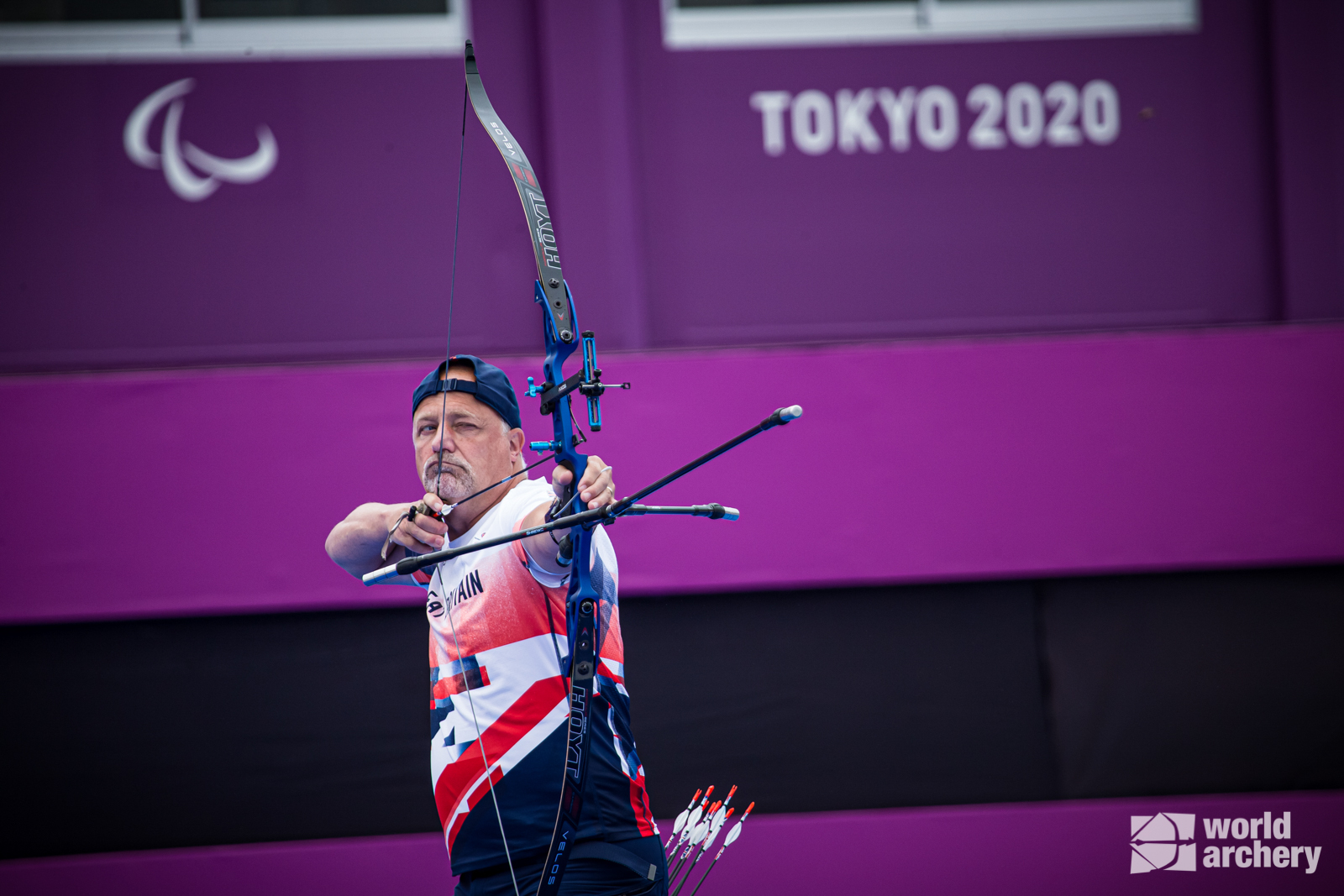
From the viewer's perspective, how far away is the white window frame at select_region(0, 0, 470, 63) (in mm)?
3436

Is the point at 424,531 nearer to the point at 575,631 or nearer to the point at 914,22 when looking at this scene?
the point at 575,631

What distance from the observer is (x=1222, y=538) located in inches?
128

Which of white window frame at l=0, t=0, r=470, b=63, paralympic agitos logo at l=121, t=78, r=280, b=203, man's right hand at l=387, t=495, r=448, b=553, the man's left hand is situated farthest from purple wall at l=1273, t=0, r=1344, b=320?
paralympic agitos logo at l=121, t=78, r=280, b=203

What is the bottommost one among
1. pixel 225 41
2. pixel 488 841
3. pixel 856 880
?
pixel 856 880

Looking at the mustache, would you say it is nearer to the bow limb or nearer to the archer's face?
the archer's face

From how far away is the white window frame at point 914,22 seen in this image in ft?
11.7

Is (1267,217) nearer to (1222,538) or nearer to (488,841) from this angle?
(1222,538)

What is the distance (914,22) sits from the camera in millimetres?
3604

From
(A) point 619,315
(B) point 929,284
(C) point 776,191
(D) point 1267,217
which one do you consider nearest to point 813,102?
(C) point 776,191

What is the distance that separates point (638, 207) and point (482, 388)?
67.7 inches

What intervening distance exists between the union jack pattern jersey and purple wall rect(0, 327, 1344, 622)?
1.31 m

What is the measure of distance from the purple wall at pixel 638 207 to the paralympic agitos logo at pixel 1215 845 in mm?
1683

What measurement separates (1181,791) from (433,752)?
2545 mm

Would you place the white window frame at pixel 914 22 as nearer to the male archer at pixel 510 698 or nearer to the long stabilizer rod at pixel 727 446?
the male archer at pixel 510 698
